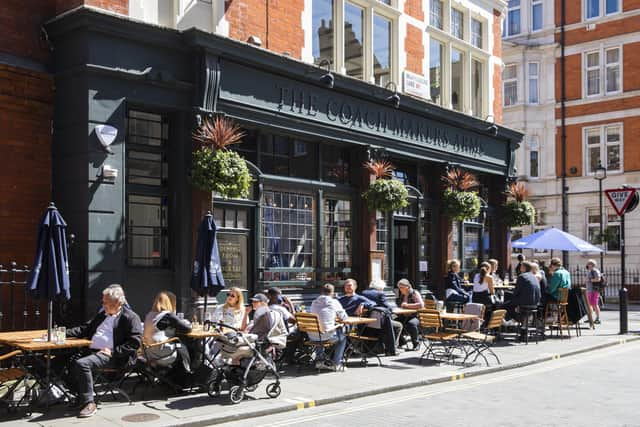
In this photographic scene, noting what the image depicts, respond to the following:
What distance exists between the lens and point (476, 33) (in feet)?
70.9

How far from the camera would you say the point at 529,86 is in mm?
34594

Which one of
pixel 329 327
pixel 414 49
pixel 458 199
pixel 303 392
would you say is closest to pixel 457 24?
pixel 414 49

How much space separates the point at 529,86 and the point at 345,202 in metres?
21.3

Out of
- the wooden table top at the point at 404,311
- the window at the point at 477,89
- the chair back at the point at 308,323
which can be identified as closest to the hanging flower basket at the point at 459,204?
the window at the point at 477,89

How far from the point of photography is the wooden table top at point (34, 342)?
823 centimetres

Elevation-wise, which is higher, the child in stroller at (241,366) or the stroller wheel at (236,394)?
the child in stroller at (241,366)

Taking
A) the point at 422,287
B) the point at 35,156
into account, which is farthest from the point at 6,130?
the point at 422,287

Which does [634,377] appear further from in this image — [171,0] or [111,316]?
[171,0]

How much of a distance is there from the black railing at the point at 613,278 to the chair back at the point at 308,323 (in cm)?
2177

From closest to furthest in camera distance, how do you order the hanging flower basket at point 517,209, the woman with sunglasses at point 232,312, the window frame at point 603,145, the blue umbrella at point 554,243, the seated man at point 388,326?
the woman with sunglasses at point 232,312 → the seated man at point 388,326 → the blue umbrella at point 554,243 → the hanging flower basket at point 517,209 → the window frame at point 603,145

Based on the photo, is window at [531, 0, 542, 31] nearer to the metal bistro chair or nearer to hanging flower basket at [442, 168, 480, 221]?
hanging flower basket at [442, 168, 480, 221]

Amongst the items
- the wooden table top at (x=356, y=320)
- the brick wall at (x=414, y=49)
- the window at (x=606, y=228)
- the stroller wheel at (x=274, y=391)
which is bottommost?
the stroller wheel at (x=274, y=391)

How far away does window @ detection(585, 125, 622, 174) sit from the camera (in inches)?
1270

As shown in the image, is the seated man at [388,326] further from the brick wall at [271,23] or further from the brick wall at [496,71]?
the brick wall at [496,71]
